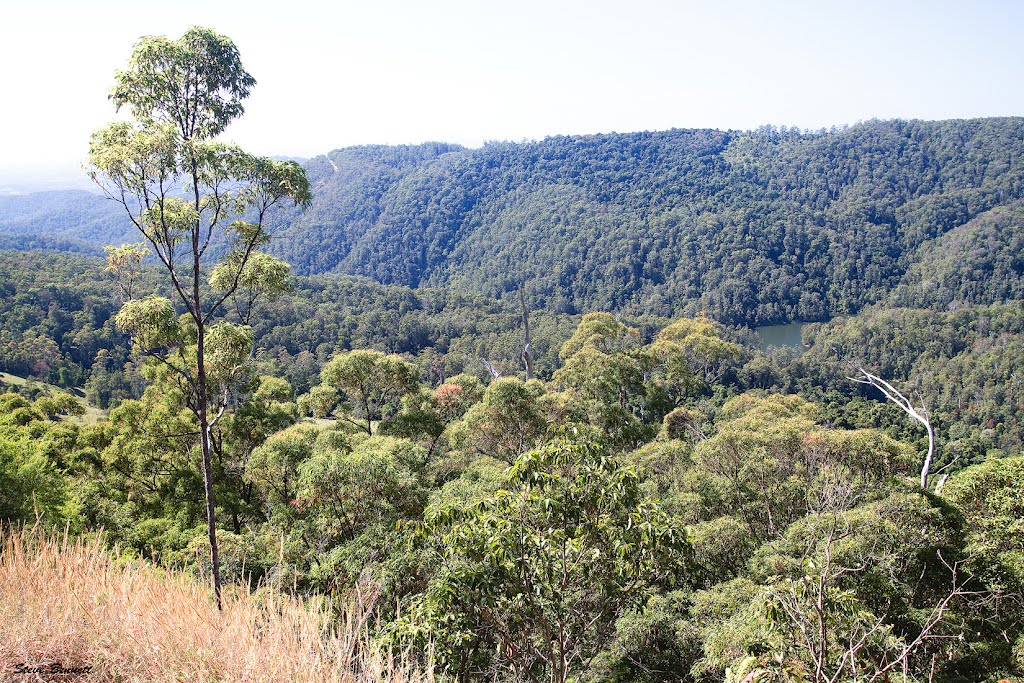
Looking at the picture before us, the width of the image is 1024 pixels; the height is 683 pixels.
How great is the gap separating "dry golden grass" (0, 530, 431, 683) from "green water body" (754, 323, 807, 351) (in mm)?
89762

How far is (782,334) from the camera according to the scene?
96375mm

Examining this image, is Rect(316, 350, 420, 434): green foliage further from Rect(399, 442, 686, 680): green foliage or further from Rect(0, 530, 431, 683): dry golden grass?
Rect(0, 530, 431, 683): dry golden grass

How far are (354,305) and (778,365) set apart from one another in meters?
53.1

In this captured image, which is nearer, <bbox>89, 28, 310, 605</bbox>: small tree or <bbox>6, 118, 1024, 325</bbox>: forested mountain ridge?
<bbox>89, 28, 310, 605</bbox>: small tree

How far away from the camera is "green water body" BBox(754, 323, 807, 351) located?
3524 inches

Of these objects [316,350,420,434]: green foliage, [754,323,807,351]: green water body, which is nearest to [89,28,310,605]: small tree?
[316,350,420,434]: green foliage

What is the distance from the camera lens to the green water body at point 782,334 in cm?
8950

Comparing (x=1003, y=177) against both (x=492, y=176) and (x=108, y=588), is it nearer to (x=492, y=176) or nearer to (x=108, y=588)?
(x=492, y=176)

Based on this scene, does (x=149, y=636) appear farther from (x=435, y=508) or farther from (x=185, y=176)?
(x=185, y=176)

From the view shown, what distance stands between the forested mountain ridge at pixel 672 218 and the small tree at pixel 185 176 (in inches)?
3892

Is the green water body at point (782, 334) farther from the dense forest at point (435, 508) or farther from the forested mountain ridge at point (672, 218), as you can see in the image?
the dense forest at point (435, 508)

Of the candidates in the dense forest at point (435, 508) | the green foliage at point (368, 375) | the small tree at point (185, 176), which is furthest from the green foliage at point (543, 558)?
the green foliage at point (368, 375)

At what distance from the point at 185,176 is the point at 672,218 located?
131 metres

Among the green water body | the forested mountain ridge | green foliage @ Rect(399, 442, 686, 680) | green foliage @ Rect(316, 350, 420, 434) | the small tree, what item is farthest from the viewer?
the forested mountain ridge
